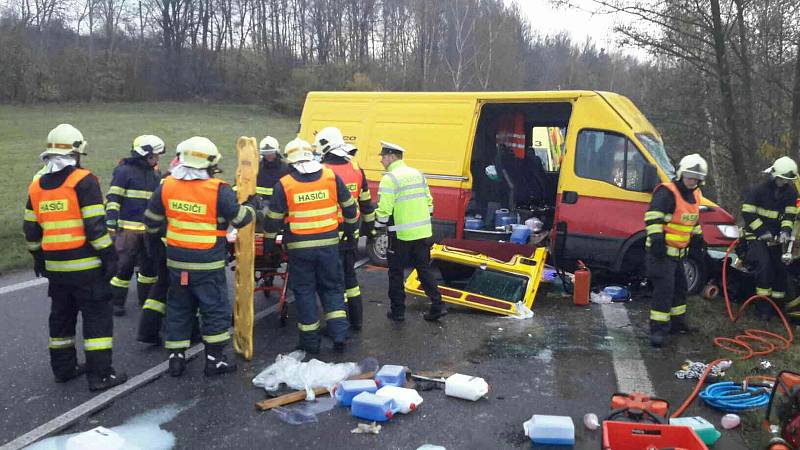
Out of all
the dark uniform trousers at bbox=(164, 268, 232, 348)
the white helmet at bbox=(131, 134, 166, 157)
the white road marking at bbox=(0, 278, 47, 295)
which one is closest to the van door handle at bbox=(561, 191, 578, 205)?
the dark uniform trousers at bbox=(164, 268, 232, 348)

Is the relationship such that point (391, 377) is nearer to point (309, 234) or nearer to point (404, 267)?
point (309, 234)

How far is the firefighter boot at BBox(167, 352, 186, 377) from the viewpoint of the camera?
504 cm

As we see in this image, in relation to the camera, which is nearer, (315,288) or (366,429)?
(366,429)

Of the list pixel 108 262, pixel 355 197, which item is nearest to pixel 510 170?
pixel 355 197

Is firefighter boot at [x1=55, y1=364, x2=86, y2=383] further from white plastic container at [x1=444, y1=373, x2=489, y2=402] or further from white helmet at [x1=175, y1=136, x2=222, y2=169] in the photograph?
white plastic container at [x1=444, y1=373, x2=489, y2=402]

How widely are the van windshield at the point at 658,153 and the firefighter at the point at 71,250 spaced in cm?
587

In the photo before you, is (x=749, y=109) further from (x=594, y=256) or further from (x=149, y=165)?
(x=149, y=165)

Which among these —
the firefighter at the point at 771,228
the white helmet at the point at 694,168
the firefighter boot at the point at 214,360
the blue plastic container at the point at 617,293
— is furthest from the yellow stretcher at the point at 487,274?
the firefighter boot at the point at 214,360

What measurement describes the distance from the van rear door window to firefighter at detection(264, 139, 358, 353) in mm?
3419

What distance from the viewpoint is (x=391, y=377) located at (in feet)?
15.7

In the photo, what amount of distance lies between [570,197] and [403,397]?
4.10m

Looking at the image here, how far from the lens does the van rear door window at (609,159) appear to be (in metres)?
7.39

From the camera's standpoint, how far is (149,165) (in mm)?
6309

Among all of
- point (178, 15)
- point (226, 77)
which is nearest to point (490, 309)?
point (226, 77)
